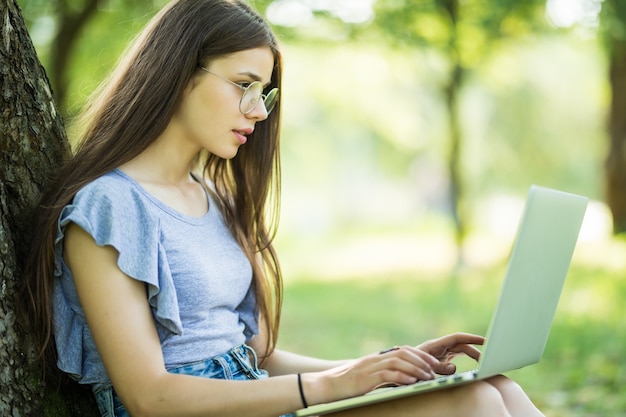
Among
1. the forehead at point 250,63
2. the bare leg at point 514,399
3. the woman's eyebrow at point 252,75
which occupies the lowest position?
the bare leg at point 514,399

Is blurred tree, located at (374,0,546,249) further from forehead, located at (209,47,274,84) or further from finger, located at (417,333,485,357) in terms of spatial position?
finger, located at (417,333,485,357)

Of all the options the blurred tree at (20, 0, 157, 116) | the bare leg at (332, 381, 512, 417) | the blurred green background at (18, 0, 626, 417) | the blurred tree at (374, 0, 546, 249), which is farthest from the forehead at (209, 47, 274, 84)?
the blurred tree at (374, 0, 546, 249)

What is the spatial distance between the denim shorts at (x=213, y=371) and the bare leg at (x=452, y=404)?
414mm

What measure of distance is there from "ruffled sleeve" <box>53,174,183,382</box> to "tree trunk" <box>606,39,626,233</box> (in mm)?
10086

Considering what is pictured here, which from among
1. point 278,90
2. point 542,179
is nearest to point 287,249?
point 542,179

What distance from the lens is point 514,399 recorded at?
2.03m

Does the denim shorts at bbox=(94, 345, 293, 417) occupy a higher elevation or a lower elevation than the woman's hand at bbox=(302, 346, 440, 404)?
lower

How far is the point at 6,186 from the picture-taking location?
2.03m

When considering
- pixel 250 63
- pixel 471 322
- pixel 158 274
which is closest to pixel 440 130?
pixel 471 322

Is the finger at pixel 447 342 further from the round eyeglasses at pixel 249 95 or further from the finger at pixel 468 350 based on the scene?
the round eyeglasses at pixel 249 95

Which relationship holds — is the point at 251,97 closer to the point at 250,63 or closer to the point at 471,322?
the point at 250,63

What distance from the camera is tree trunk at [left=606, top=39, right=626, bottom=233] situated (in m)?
11.3

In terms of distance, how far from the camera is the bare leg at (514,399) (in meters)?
2.02

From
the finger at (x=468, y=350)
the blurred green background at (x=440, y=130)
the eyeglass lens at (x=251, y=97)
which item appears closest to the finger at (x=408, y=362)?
the finger at (x=468, y=350)
